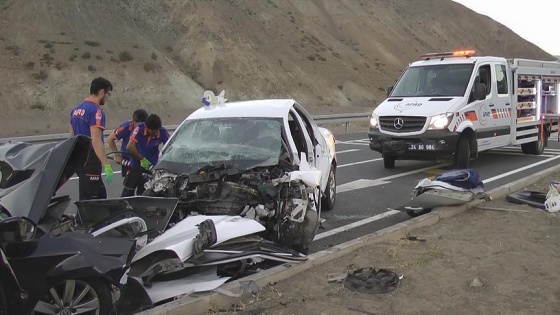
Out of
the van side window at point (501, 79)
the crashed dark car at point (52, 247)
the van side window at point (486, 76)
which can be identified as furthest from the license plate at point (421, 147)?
the crashed dark car at point (52, 247)

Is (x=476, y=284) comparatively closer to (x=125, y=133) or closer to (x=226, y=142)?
(x=226, y=142)

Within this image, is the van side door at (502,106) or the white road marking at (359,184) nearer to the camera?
the white road marking at (359,184)

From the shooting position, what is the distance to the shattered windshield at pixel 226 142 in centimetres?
579

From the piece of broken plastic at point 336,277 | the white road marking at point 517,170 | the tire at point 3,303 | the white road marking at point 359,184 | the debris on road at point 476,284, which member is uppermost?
the tire at point 3,303

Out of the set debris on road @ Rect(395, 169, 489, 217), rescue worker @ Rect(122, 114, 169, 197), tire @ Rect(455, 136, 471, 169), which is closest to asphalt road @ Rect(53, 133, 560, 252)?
debris on road @ Rect(395, 169, 489, 217)

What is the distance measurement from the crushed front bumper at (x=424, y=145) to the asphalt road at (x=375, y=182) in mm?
489

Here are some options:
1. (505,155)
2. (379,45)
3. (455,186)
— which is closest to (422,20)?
(379,45)

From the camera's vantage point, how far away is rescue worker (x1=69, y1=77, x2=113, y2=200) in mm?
5992

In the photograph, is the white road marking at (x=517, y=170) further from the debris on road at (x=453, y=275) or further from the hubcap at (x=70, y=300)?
the hubcap at (x=70, y=300)

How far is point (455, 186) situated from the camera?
747 centimetres

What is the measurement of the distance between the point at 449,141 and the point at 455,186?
350cm

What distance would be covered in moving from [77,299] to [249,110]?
346 centimetres

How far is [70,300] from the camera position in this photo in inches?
145

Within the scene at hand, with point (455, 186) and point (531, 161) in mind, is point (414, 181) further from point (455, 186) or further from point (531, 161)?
point (531, 161)
